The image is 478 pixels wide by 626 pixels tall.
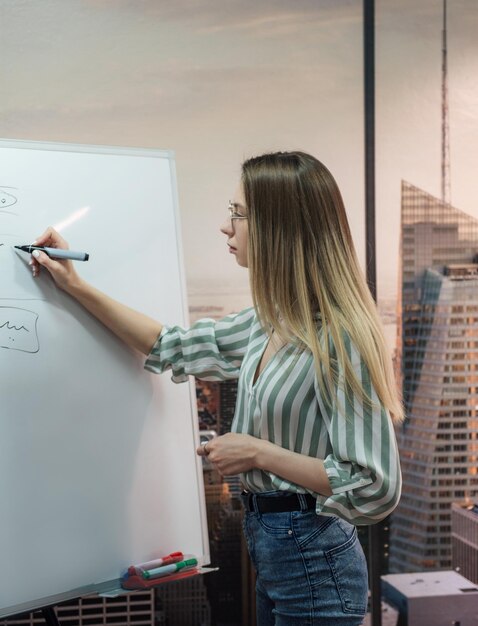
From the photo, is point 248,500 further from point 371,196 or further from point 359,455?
point 371,196

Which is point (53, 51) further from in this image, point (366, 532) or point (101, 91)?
point (366, 532)

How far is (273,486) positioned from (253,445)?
0.26 feet

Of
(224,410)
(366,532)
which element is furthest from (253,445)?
(366,532)

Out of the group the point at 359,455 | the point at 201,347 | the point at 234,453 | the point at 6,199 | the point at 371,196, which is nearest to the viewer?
the point at 359,455

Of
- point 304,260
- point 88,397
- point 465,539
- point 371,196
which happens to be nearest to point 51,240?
point 88,397

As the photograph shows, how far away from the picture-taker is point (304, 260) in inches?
50.5

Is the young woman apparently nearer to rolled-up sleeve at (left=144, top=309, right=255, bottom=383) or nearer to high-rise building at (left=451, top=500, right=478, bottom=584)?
rolled-up sleeve at (left=144, top=309, right=255, bottom=383)

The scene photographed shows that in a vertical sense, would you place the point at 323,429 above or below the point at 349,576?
above

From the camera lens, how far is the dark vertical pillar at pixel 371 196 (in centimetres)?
234

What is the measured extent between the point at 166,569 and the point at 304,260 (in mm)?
664

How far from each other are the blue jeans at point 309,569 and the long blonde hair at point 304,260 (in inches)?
9.2

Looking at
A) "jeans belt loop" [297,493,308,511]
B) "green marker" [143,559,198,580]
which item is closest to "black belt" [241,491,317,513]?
"jeans belt loop" [297,493,308,511]

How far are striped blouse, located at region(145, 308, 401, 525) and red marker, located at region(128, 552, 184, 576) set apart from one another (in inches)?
10.9

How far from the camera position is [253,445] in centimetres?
127
